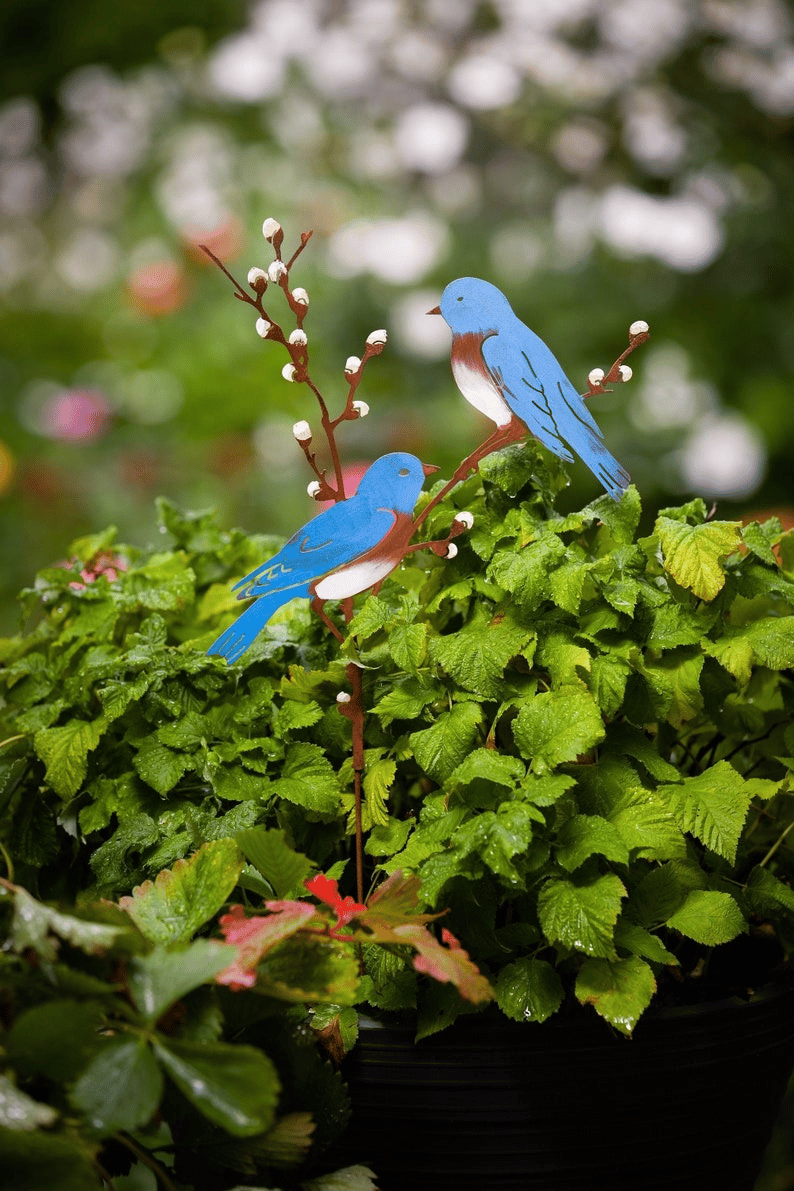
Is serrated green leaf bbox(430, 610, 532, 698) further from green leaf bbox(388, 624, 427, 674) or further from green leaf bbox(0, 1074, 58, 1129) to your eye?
green leaf bbox(0, 1074, 58, 1129)

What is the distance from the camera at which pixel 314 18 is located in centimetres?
264

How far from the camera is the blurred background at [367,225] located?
2.13 metres

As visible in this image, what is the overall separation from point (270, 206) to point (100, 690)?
2281 mm

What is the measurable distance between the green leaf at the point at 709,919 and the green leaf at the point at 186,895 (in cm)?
27

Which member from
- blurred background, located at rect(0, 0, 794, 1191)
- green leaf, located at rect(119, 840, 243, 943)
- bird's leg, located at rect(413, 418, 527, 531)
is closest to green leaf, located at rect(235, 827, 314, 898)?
green leaf, located at rect(119, 840, 243, 943)

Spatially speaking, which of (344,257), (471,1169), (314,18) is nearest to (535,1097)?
(471,1169)

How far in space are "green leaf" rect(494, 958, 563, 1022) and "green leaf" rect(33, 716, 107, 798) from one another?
1.00 feet

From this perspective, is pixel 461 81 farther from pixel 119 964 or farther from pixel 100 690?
pixel 119 964

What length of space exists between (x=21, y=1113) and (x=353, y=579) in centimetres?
34

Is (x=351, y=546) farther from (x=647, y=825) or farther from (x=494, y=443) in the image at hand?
(x=647, y=825)

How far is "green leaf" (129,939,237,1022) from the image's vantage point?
44cm

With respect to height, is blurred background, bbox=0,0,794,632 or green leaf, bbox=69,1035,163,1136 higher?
green leaf, bbox=69,1035,163,1136

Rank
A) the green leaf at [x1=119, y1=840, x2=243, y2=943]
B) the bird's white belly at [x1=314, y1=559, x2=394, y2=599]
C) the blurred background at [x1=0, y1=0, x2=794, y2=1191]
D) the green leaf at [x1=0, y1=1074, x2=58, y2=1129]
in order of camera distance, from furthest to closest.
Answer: the blurred background at [x1=0, y1=0, x2=794, y2=1191] → the bird's white belly at [x1=314, y1=559, x2=394, y2=599] → the green leaf at [x1=119, y1=840, x2=243, y2=943] → the green leaf at [x1=0, y1=1074, x2=58, y2=1129]

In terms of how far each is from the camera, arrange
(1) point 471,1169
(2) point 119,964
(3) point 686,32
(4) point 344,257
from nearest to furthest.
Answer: (2) point 119,964 → (1) point 471,1169 → (3) point 686,32 → (4) point 344,257
